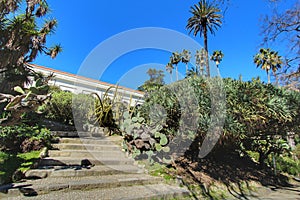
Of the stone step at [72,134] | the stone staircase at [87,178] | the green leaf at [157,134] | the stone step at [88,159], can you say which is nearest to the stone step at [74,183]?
the stone staircase at [87,178]

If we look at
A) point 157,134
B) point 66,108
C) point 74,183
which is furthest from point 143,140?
point 66,108

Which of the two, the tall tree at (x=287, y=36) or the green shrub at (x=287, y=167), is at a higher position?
the tall tree at (x=287, y=36)

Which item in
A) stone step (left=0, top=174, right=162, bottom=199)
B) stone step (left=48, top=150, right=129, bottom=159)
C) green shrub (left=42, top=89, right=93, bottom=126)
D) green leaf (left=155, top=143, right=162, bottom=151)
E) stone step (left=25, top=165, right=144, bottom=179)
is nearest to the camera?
stone step (left=0, top=174, right=162, bottom=199)

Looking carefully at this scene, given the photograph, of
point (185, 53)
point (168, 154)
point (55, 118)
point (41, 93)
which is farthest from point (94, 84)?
point (185, 53)

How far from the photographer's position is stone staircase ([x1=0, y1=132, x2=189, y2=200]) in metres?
2.93

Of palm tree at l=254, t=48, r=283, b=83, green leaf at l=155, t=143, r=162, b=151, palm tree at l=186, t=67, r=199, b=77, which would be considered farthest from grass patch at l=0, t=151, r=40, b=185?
palm tree at l=254, t=48, r=283, b=83

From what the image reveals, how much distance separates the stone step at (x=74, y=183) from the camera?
2.81m

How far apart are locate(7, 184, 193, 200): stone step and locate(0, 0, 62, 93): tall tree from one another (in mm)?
3372

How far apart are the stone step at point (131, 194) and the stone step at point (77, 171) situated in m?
0.54

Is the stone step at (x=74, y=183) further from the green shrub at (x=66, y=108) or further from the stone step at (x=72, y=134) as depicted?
the green shrub at (x=66, y=108)

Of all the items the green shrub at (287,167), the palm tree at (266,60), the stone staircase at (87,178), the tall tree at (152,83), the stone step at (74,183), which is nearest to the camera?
the stone step at (74,183)

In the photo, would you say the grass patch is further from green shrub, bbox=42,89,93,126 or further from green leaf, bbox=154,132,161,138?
green shrub, bbox=42,89,93,126

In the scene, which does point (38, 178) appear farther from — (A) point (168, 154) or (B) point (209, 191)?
(B) point (209, 191)

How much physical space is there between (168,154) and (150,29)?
414cm
